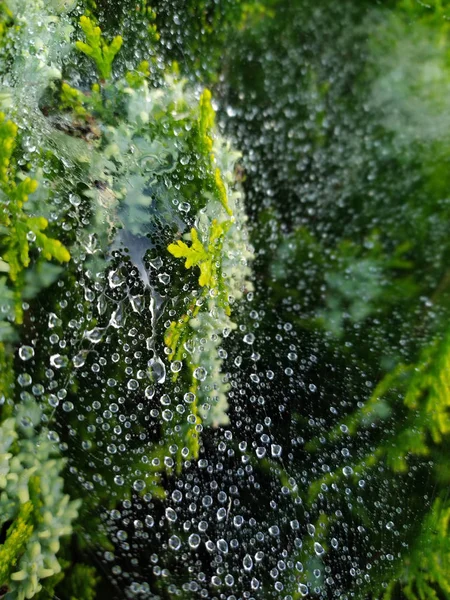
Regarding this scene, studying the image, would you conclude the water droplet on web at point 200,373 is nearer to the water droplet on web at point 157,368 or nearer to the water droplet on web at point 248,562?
the water droplet on web at point 157,368

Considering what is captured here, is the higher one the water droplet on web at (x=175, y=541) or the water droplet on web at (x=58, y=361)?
the water droplet on web at (x=58, y=361)

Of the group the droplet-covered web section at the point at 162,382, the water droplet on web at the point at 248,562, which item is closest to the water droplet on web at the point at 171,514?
the droplet-covered web section at the point at 162,382

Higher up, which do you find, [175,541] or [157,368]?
[157,368]

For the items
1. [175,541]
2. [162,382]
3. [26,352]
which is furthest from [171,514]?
[26,352]

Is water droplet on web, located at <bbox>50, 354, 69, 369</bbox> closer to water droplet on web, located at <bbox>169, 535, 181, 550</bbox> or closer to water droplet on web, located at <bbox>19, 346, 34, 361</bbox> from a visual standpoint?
water droplet on web, located at <bbox>19, 346, 34, 361</bbox>

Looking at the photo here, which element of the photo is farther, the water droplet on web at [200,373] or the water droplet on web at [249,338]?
the water droplet on web at [249,338]

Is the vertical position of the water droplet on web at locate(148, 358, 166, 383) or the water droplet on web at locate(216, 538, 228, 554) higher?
the water droplet on web at locate(148, 358, 166, 383)

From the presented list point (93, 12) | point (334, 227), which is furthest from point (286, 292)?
point (93, 12)

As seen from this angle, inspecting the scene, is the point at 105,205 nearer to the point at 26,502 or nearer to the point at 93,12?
the point at 93,12

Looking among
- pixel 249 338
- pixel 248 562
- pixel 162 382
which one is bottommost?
pixel 248 562

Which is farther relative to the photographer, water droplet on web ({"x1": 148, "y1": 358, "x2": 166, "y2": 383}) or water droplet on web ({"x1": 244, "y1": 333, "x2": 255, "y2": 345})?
water droplet on web ({"x1": 244, "y1": 333, "x2": 255, "y2": 345})

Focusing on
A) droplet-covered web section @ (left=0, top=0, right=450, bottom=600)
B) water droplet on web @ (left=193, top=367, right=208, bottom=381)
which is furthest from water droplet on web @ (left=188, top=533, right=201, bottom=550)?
water droplet on web @ (left=193, top=367, right=208, bottom=381)

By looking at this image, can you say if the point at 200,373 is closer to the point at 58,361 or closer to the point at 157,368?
the point at 157,368
